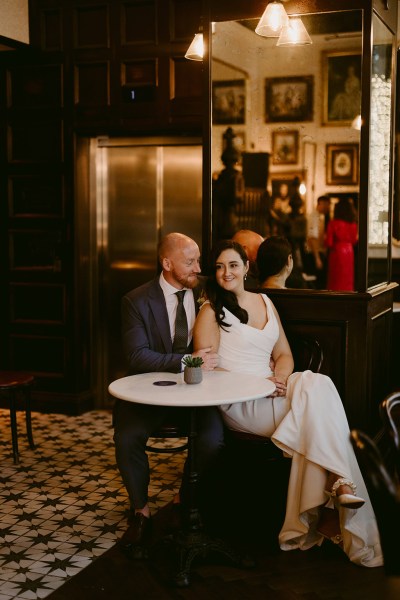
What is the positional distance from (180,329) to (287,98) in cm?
233

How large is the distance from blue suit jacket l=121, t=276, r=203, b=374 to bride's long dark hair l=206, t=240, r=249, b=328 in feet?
0.80

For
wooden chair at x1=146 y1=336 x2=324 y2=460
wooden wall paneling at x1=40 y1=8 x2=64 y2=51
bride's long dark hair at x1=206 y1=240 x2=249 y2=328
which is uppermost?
wooden wall paneling at x1=40 y1=8 x2=64 y2=51

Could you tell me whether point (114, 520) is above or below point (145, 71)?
below

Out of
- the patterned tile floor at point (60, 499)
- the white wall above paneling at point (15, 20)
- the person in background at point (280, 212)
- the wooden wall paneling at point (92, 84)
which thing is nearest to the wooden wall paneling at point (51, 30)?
the white wall above paneling at point (15, 20)

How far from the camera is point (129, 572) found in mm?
3410

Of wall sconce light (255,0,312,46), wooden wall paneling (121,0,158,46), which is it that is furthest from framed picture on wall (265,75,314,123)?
wall sconce light (255,0,312,46)

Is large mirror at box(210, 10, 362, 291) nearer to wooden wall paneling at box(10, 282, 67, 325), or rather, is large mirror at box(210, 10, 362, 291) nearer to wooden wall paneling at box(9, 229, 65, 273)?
wooden wall paneling at box(9, 229, 65, 273)

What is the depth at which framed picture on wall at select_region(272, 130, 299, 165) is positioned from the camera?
5598 millimetres

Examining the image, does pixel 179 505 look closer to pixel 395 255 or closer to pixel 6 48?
pixel 395 255

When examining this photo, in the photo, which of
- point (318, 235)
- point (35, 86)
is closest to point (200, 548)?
point (318, 235)

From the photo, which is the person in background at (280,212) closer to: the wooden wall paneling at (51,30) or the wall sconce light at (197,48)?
the wall sconce light at (197,48)

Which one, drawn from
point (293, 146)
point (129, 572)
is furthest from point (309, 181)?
point (129, 572)

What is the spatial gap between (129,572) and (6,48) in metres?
4.22

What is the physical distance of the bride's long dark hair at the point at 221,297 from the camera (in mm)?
3934
